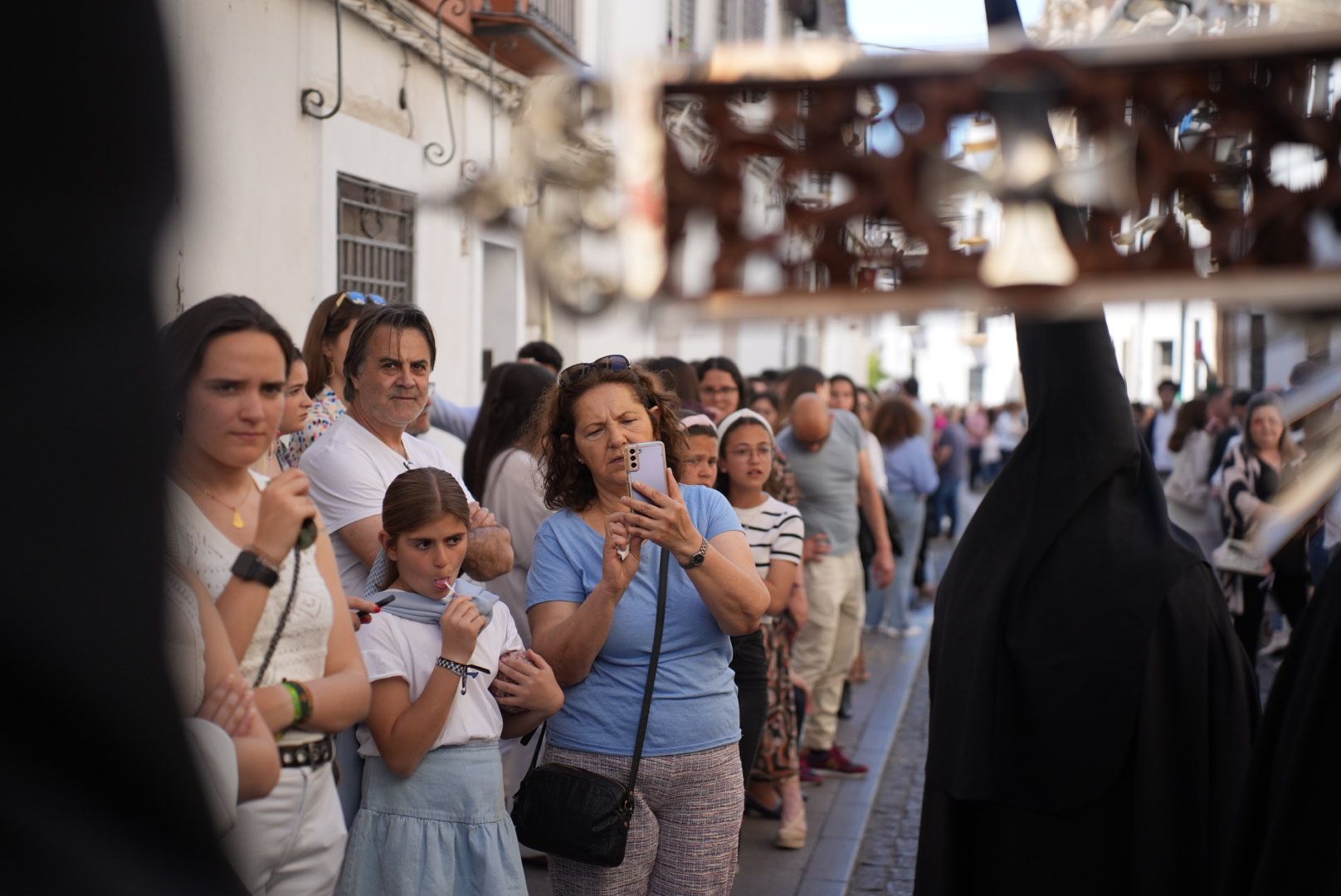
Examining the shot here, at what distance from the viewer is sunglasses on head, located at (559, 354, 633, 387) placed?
3.83m

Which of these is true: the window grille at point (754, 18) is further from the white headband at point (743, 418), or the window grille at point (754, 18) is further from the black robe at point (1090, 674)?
the black robe at point (1090, 674)

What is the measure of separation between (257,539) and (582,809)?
70.3 inches

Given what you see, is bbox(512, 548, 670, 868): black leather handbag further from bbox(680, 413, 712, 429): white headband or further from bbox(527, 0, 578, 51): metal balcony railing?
bbox(527, 0, 578, 51): metal balcony railing

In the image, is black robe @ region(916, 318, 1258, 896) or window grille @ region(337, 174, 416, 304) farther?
window grille @ region(337, 174, 416, 304)

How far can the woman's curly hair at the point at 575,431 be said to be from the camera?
383 centimetres

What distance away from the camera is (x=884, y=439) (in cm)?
1166

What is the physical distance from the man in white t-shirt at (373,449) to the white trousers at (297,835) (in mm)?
1357

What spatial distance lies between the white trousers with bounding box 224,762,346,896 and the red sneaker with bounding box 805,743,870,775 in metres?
5.29

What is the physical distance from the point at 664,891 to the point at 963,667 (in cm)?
96

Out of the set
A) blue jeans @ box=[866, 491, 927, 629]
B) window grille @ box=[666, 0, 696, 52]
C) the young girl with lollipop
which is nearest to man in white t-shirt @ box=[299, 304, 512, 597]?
the young girl with lollipop

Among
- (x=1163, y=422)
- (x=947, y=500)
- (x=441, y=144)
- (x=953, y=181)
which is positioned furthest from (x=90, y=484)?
(x=1163, y=422)

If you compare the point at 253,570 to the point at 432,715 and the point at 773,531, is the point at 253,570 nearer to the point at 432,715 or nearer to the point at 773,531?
the point at 432,715

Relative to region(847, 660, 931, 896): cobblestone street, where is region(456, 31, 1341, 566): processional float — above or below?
above

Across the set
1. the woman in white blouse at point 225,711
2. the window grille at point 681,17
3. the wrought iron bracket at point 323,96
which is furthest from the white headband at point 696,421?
the window grille at point 681,17
